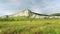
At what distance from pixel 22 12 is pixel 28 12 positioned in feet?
11.8

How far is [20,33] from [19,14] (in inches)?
1803

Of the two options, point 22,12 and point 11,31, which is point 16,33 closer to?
point 11,31

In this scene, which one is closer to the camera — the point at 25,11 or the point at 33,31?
the point at 33,31

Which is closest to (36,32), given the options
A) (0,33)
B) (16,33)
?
(16,33)

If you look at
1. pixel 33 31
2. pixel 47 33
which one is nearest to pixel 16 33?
pixel 33 31

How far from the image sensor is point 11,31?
31.0 meters

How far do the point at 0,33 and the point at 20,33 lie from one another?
302cm

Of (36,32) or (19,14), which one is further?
(19,14)

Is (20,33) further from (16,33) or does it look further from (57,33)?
(57,33)

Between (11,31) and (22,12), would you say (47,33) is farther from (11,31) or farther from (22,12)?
(22,12)

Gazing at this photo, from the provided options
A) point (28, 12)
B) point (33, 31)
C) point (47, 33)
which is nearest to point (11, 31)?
point (33, 31)

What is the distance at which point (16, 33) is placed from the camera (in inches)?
1187

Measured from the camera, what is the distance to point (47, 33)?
29.5 metres

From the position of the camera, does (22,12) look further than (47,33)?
Yes
